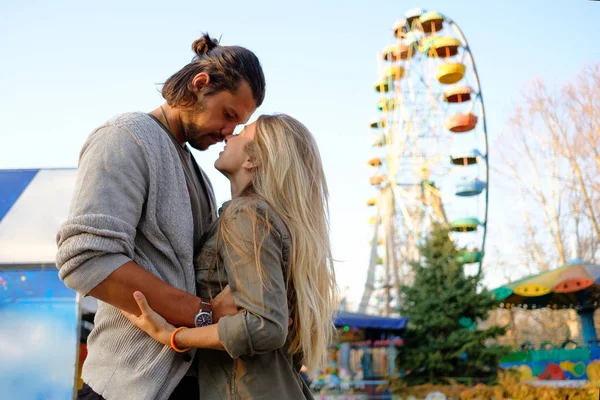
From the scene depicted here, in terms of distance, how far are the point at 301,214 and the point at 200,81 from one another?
1.82ft

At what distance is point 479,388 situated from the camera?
881 centimetres

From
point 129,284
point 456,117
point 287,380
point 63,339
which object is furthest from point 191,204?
point 456,117

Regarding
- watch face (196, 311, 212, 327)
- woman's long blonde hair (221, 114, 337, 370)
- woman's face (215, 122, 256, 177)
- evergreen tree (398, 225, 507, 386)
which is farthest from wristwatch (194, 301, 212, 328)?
evergreen tree (398, 225, 507, 386)

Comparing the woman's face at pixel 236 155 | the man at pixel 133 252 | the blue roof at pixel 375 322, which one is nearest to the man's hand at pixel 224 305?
the man at pixel 133 252

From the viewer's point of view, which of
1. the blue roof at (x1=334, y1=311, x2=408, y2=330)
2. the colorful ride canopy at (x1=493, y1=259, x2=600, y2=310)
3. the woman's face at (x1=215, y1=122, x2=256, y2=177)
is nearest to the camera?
the woman's face at (x1=215, y1=122, x2=256, y2=177)

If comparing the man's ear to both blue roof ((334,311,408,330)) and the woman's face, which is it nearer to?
the woman's face

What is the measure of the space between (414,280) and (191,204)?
13.2 metres

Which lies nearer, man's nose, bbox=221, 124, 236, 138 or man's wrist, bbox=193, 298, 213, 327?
man's wrist, bbox=193, 298, 213, 327

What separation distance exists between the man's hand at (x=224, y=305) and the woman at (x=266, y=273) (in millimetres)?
18

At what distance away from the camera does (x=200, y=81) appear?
1854 millimetres

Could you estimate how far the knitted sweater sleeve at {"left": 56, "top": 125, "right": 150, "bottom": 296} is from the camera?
1312 millimetres

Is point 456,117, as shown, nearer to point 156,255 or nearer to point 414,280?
point 414,280

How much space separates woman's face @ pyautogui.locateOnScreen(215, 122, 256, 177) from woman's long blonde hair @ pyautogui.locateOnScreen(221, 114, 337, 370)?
0.9 inches

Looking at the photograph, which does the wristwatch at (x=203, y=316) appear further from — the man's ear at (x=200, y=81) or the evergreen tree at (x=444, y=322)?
the evergreen tree at (x=444, y=322)
